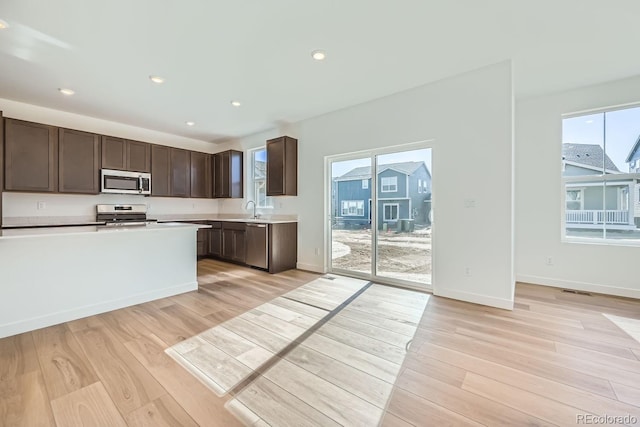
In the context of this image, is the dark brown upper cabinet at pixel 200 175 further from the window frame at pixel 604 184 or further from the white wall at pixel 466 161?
the window frame at pixel 604 184

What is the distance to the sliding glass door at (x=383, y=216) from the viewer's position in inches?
142

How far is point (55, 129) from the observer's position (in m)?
4.00

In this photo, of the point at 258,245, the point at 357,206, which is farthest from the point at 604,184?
the point at 258,245

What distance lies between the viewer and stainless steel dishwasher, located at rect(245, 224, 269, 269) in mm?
4535

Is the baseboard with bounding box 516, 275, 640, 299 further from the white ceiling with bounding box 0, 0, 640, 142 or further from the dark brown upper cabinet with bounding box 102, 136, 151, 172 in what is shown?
the dark brown upper cabinet with bounding box 102, 136, 151, 172

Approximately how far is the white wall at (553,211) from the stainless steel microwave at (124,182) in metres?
6.48

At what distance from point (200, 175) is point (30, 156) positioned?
2.62 m

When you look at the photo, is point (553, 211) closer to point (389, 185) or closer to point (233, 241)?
point (389, 185)

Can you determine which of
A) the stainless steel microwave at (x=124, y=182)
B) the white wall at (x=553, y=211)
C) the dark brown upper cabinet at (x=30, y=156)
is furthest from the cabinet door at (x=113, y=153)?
the white wall at (x=553, y=211)

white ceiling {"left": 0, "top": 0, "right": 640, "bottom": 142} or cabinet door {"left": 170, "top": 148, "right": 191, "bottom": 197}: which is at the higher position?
white ceiling {"left": 0, "top": 0, "right": 640, "bottom": 142}

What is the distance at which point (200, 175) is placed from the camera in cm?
592

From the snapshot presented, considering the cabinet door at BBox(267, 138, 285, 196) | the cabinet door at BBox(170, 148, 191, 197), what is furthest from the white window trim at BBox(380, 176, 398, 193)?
the cabinet door at BBox(170, 148, 191, 197)

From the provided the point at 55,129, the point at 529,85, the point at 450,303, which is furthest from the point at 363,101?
the point at 55,129

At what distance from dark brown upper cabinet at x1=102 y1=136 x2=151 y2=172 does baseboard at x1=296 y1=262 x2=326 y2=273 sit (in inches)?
138
